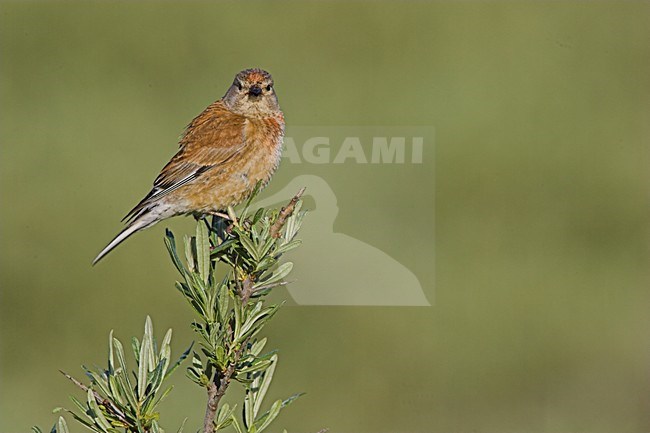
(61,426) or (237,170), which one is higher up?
(237,170)

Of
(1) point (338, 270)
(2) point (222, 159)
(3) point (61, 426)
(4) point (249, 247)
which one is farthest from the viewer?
(1) point (338, 270)

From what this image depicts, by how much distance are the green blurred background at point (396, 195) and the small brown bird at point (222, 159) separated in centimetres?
158

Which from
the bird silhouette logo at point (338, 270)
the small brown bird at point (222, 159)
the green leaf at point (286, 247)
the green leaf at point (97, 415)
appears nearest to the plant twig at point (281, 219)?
the green leaf at point (286, 247)

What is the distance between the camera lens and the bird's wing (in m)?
3.85

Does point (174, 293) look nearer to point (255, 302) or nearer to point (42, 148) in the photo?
point (42, 148)

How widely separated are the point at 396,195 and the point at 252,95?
2921mm

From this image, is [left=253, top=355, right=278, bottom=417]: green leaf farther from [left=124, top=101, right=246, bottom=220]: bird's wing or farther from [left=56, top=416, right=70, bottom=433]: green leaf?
[left=124, top=101, right=246, bottom=220]: bird's wing

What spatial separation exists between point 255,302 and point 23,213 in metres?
5.06

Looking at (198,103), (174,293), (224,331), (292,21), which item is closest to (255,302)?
(224,331)

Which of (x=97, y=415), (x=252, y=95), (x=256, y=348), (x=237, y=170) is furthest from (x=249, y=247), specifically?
(x=252, y=95)

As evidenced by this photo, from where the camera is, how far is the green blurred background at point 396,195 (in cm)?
566

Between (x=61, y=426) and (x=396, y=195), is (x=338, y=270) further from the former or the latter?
(x=61, y=426)

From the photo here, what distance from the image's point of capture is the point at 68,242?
6.41 meters

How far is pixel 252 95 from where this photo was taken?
402 cm
